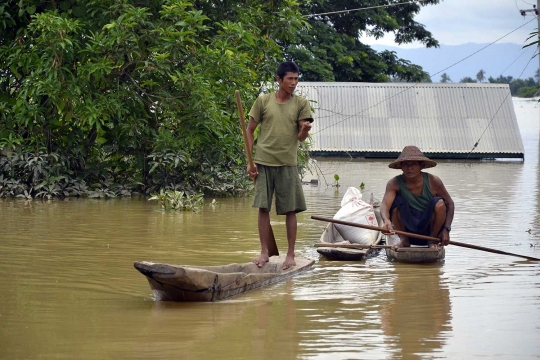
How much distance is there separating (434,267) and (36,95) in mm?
7096

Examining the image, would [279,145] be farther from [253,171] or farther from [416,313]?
[416,313]

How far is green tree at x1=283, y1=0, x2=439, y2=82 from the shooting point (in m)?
31.8

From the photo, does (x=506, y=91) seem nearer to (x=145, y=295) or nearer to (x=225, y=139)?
(x=225, y=139)

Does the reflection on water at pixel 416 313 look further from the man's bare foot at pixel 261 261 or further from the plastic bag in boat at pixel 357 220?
the plastic bag in boat at pixel 357 220

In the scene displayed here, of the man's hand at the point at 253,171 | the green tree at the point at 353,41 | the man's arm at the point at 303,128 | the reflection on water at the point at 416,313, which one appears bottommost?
the reflection on water at the point at 416,313

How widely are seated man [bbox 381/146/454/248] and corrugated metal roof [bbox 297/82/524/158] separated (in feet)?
60.9

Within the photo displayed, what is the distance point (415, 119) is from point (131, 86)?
1624 cm

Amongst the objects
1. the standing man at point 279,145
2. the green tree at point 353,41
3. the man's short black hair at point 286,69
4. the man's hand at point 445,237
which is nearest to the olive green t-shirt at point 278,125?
the standing man at point 279,145

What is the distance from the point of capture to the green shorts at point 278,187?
7.51 meters

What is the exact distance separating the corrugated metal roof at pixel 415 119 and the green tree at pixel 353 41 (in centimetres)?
296

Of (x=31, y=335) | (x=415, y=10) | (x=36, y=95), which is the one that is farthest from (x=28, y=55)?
(x=415, y=10)

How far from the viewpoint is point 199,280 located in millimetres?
6012

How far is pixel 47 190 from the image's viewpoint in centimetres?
1314

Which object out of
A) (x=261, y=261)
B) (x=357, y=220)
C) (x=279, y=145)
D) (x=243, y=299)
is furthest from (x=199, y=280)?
(x=357, y=220)
